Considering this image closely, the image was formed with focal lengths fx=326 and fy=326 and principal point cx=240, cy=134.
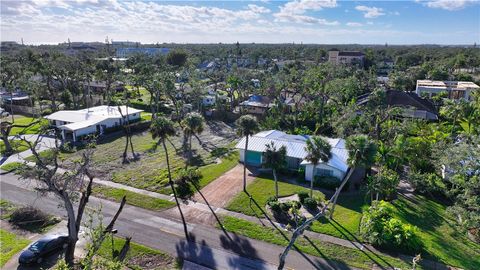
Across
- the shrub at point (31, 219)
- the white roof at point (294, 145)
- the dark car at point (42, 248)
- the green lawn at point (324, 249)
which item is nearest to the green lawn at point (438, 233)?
the green lawn at point (324, 249)

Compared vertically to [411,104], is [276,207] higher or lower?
lower

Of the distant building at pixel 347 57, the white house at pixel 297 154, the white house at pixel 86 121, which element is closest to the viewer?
the white house at pixel 297 154

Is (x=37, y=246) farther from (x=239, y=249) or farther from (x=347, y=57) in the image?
(x=347, y=57)

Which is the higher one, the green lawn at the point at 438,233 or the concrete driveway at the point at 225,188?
the concrete driveway at the point at 225,188

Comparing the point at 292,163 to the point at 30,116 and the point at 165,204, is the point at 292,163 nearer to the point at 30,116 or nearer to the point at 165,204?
the point at 165,204

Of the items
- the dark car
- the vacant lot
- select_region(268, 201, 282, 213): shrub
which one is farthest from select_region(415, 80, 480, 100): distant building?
the dark car

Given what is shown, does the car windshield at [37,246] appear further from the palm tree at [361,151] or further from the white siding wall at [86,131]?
the white siding wall at [86,131]

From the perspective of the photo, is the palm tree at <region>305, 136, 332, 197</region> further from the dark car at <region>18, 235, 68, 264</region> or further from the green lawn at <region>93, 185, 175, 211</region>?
the dark car at <region>18, 235, 68, 264</region>

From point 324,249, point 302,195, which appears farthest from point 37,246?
point 302,195
